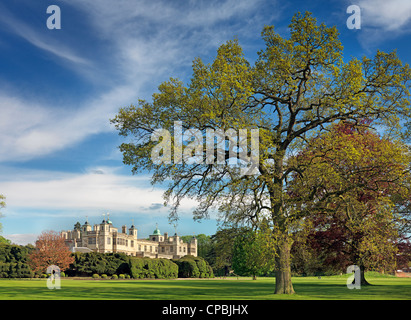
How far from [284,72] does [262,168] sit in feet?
17.0

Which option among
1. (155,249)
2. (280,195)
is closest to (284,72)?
(280,195)

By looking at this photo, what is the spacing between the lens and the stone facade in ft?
330

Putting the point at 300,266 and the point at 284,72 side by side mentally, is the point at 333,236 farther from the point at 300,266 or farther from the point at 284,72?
the point at 284,72

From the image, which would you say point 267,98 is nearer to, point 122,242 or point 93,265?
point 93,265

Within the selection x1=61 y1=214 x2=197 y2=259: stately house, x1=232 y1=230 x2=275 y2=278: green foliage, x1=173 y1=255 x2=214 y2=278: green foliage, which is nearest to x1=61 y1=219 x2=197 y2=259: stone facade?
x1=61 y1=214 x2=197 y2=259: stately house

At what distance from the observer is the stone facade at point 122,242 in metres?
100

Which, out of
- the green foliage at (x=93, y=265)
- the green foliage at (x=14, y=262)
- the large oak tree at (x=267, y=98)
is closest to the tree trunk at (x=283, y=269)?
the large oak tree at (x=267, y=98)

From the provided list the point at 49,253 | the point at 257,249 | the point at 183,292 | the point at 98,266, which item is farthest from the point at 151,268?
the point at 257,249

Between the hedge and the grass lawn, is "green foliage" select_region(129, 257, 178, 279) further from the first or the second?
the grass lawn

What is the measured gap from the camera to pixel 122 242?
346 feet

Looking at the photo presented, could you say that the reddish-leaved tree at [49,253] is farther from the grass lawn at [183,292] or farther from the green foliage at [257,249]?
the green foliage at [257,249]

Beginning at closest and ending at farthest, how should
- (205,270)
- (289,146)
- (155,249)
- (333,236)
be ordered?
(289,146), (333,236), (205,270), (155,249)

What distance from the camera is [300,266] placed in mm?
34906

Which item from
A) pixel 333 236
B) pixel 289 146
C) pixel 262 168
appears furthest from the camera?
pixel 333 236
